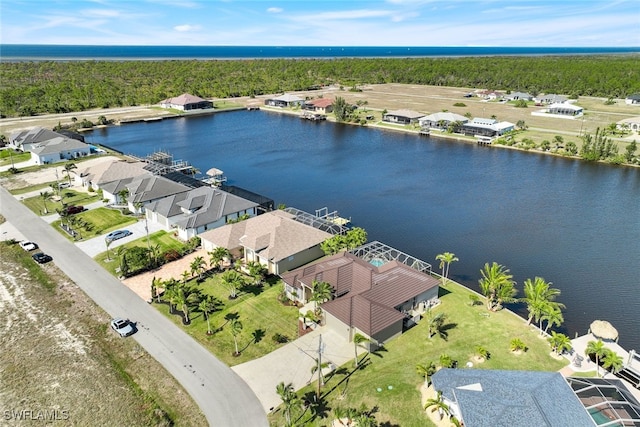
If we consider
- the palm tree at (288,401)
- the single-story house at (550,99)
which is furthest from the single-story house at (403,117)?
the palm tree at (288,401)

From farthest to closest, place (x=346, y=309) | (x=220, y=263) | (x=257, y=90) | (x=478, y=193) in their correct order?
(x=257, y=90), (x=478, y=193), (x=220, y=263), (x=346, y=309)

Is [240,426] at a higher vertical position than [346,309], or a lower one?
lower

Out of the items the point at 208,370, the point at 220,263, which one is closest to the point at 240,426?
the point at 208,370

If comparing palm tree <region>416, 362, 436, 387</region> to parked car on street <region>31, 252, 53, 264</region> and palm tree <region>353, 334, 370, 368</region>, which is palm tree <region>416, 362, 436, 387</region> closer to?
palm tree <region>353, 334, 370, 368</region>

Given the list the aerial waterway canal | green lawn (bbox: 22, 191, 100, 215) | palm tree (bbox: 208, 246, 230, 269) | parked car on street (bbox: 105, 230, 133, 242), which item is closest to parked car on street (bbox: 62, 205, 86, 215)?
green lawn (bbox: 22, 191, 100, 215)

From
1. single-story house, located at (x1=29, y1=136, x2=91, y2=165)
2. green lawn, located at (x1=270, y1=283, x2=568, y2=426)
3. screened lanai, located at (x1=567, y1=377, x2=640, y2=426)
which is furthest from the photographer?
single-story house, located at (x1=29, y1=136, x2=91, y2=165)

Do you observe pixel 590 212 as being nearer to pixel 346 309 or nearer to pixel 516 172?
pixel 516 172
